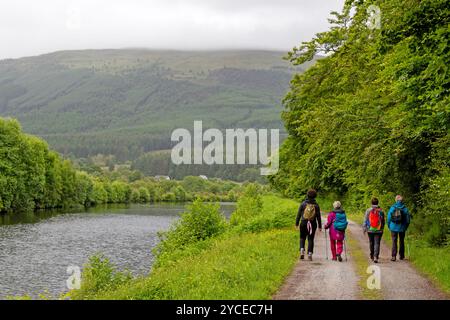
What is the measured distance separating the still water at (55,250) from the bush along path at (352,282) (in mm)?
16061

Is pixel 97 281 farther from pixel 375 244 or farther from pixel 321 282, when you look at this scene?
pixel 321 282

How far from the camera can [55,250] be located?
44250 millimetres

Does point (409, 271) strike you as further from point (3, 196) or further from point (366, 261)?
point (3, 196)

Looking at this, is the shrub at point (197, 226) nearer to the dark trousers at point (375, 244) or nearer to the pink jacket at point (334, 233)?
the pink jacket at point (334, 233)

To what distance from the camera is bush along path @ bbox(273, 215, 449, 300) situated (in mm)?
12391

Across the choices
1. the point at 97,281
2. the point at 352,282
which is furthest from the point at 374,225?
the point at 97,281

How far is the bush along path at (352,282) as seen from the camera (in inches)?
488

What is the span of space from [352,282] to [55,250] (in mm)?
34906

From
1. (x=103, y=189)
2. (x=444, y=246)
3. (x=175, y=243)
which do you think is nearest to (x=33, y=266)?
(x=175, y=243)

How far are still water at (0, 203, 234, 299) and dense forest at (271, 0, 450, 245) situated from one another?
15602 mm

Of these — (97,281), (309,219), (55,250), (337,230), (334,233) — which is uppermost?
(309,219)

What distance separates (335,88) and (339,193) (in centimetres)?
999

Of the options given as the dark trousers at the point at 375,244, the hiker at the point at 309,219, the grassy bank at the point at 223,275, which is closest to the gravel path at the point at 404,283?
the dark trousers at the point at 375,244
